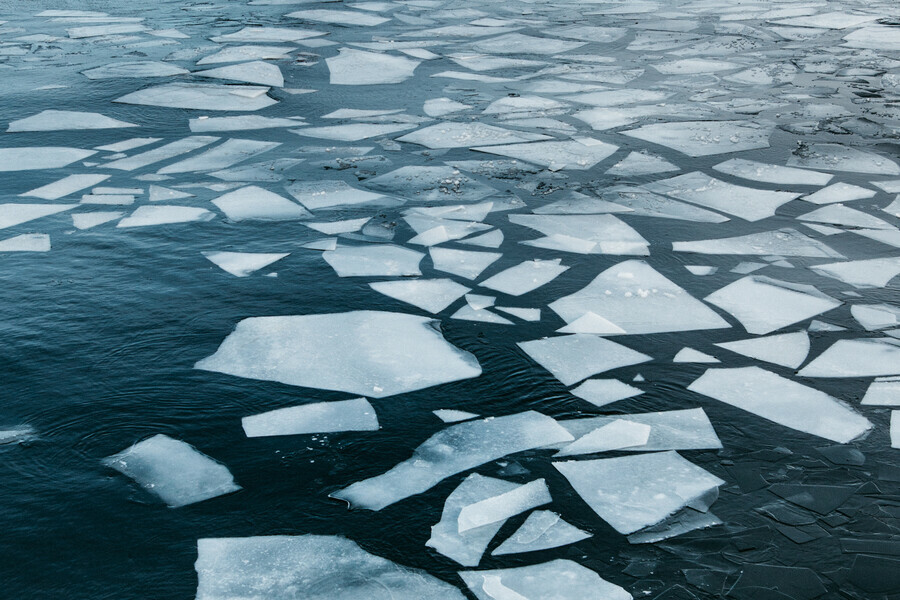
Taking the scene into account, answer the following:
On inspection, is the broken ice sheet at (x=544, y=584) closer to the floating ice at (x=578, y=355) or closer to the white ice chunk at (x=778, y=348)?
the floating ice at (x=578, y=355)

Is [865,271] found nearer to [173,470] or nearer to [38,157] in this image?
A: [173,470]

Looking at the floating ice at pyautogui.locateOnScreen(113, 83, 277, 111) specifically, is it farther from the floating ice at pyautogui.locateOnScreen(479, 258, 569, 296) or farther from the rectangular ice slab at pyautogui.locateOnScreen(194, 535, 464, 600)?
the rectangular ice slab at pyautogui.locateOnScreen(194, 535, 464, 600)

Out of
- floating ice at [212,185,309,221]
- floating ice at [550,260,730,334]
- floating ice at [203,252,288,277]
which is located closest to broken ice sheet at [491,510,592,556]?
floating ice at [550,260,730,334]

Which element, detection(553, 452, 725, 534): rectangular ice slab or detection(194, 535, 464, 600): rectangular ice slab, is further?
detection(553, 452, 725, 534): rectangular ice slab

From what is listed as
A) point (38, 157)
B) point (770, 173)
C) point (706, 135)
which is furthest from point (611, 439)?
point (38, 157)

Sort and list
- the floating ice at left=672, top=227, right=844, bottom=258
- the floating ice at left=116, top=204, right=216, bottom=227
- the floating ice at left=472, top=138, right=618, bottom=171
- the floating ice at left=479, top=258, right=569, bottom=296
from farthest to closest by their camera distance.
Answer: the floating ice at left=472, top=138, right=618, bottom=171 < the floating ice at left=116, top=204, right=216, bottom=227 < the floating ice at left=672, top=227, right=844, bottom=258 < the floating ice at left=479, top=258, right=569, bottom=296

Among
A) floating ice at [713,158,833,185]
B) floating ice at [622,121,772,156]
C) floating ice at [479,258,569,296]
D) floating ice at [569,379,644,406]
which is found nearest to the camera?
floating ice at [569,379,644,406]

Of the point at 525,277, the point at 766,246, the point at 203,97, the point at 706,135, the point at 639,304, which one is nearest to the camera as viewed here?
the point at 639,304

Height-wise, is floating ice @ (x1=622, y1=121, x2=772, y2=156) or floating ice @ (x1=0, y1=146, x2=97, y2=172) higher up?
floating ice @ (x1=622, y1=121, x2=772, y2=156)
